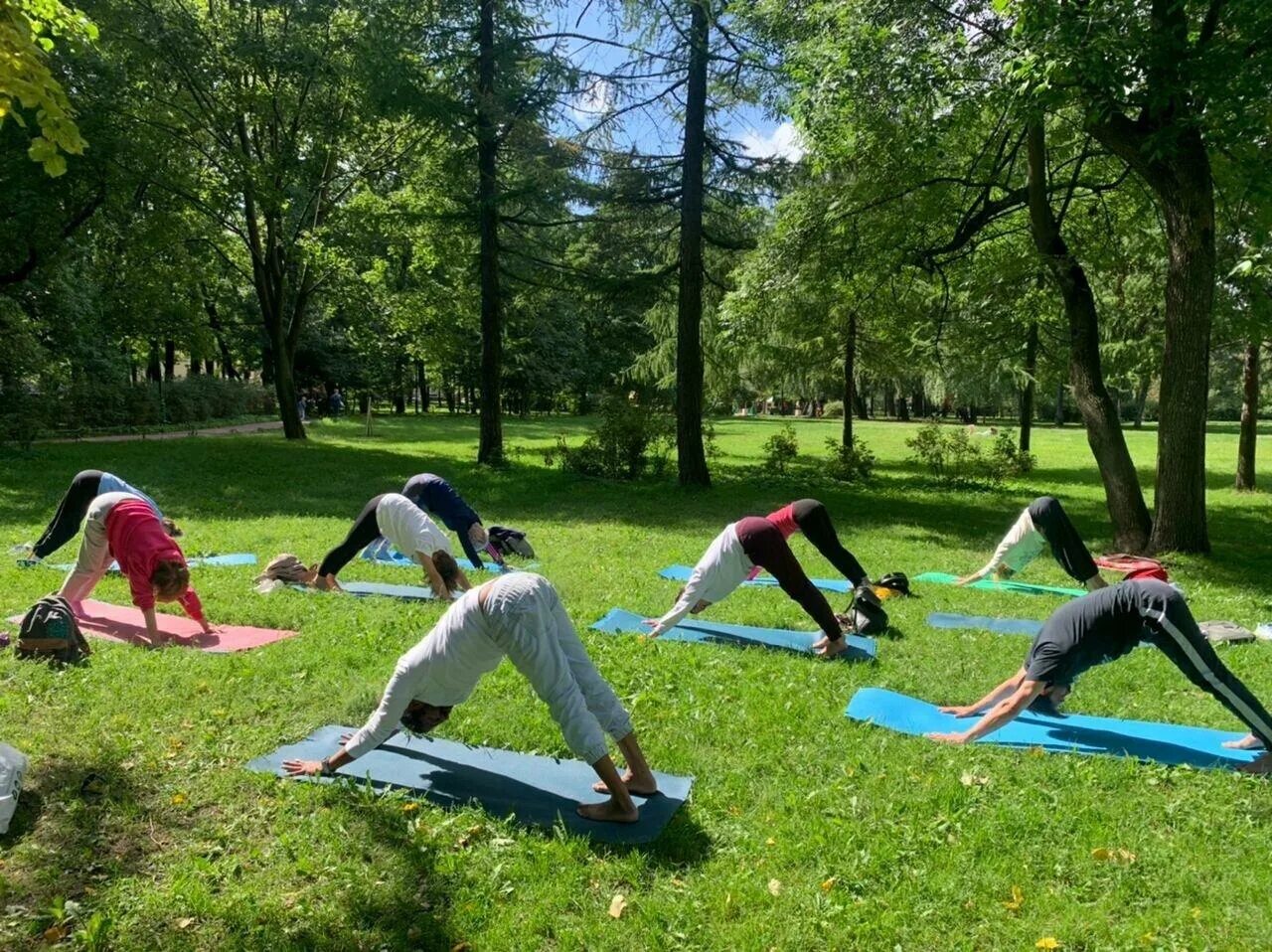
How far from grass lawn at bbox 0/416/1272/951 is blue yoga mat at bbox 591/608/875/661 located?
0.21 metres

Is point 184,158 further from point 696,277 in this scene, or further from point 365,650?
point 365,650

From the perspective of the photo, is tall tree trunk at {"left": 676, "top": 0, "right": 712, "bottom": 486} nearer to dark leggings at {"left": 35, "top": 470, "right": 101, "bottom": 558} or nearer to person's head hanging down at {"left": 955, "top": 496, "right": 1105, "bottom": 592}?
person's head hanging down at {"left": 955, "top": 496, "right": 1105, "bottom": 592}

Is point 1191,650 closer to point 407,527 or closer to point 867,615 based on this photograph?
point 867,615

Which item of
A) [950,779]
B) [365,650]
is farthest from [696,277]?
[950,779]

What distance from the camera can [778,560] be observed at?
20.1 ft

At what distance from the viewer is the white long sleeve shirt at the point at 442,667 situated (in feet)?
12.4

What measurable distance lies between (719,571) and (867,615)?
1721 mm

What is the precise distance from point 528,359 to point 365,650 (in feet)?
129

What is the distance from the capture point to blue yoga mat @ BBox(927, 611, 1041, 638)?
23.9ft

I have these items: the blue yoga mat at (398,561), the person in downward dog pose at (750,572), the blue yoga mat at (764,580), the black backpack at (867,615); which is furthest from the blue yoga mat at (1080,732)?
the blue yoga mat at (398,561)

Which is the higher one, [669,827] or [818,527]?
[818,527]

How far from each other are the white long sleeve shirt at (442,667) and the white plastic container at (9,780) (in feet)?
4.89

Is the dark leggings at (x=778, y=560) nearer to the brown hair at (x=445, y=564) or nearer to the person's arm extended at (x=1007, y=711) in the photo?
the person's arm extended at (x=1007, y=711)

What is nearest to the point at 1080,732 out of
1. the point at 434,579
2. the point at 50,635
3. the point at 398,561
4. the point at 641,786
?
the point at 641,786
